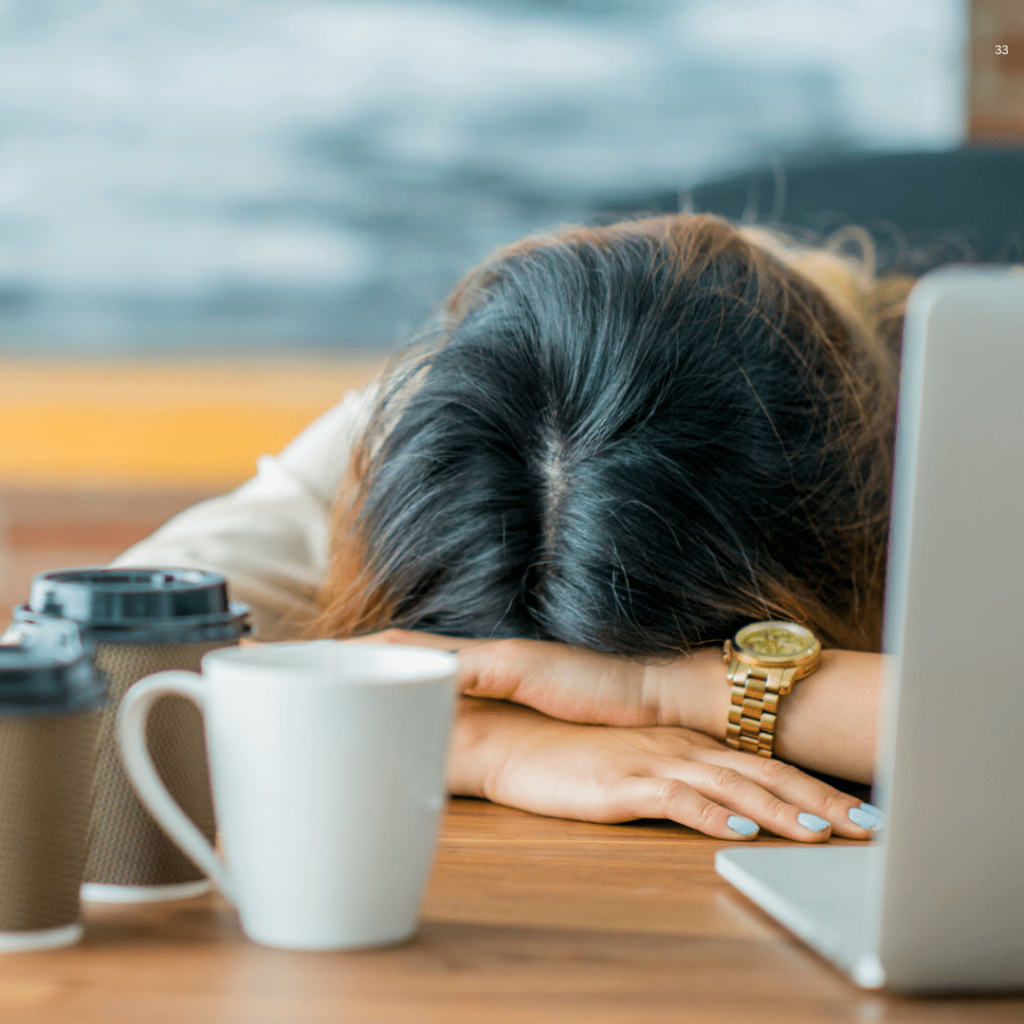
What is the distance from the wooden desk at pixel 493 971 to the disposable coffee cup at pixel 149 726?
14mm

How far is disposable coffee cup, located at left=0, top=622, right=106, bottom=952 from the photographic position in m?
0.40

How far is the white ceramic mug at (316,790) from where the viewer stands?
40cm

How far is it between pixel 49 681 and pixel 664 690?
0.44 m

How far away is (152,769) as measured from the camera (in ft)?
1.45

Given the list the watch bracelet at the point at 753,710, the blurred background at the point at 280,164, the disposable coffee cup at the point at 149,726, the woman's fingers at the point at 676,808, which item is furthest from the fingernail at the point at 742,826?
the blurred background at the point at 280,164

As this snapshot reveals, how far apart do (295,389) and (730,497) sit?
2.18 metres

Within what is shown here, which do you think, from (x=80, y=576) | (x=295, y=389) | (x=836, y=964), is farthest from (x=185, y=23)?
(x=836, y=964)

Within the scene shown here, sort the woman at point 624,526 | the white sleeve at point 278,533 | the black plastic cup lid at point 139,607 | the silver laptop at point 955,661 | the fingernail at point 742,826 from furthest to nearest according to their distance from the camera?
the white sleeve at point 278,533 → the woman at point 624,526 → the fingernail at point 742,826 → the black plastic cup lid at point 139,607 → the silver laptop at point 955,661

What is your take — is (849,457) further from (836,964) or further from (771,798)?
(836,964)

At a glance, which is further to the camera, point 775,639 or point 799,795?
point 775,639

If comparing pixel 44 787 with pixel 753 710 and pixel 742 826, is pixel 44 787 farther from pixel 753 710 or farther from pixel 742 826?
pixel 753 710

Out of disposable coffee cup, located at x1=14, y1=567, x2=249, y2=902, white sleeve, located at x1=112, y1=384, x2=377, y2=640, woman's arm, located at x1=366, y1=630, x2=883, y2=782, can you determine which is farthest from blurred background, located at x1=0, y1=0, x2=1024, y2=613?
disposable coffee cup, located at x1=14, y1=567, x2=249, y2=902

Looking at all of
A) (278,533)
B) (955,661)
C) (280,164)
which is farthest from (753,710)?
(280,164)

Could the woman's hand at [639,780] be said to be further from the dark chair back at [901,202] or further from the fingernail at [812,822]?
the dark chair back at [901,202]
